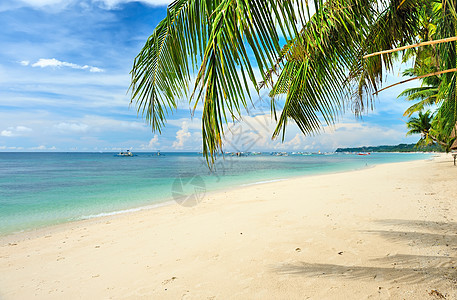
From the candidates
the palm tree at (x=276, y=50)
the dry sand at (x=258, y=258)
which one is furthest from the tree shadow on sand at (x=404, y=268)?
the palm tree at (x=276, y=50)

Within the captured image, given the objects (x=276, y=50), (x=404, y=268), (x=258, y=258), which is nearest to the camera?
(x=276, y=50)

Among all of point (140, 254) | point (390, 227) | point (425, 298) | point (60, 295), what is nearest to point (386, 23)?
point (425, 298)

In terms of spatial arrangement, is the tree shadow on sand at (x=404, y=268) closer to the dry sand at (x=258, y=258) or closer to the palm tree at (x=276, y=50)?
the dry sand at (x=258, y=258)

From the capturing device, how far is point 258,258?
3363 millimetres

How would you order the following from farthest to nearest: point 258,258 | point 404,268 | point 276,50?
point 258,258 → point 404,268 → point 276,50

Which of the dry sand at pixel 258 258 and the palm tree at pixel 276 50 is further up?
the palm tree at pixel 276 50

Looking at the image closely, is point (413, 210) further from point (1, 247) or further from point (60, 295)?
point (1, 247)

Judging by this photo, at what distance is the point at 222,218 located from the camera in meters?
5.93

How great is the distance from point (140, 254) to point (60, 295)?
3.89ft

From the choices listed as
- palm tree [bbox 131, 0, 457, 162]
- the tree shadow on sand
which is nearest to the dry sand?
the tree shadow on sand

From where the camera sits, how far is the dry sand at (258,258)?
2629mm

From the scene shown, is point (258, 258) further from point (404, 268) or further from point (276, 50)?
point (276, 50)

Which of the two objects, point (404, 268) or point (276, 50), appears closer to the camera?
point (276, 50)

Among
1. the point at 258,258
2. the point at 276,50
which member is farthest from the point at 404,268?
the point at 276,50
